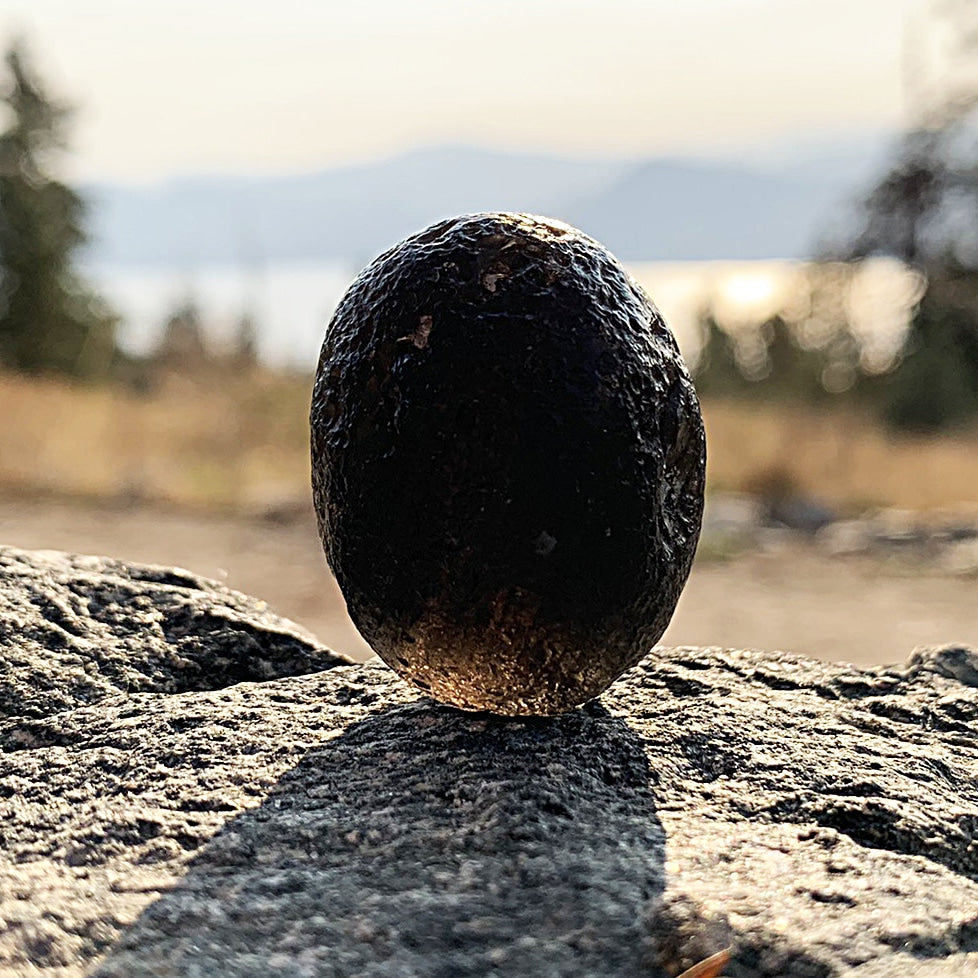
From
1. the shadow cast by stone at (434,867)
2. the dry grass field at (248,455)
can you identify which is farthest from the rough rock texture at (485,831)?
the dry grass field at (248,455)

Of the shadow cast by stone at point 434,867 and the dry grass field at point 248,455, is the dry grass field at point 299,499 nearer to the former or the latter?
the dry grass field at point 248,455

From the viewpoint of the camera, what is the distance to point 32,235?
2291cm

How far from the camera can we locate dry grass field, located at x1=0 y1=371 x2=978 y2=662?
9.27 m

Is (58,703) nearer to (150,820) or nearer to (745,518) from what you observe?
(150,820)

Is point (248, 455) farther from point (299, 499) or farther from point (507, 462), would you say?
point (507, 462)

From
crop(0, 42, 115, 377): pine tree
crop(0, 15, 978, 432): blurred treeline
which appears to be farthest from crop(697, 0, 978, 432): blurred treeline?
crop(0, 42, 115, 377): pine tree

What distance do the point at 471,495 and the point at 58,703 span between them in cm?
156

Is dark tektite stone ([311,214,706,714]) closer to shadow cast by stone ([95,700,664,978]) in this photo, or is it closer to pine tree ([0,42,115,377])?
shadow cast by stone ([95,700,664,978])

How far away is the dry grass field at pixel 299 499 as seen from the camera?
927 cm

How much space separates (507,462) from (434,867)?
35.9 inches

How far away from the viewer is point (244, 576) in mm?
10062

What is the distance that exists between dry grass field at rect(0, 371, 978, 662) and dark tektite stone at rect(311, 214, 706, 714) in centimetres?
529

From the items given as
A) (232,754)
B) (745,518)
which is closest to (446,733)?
(232,754)

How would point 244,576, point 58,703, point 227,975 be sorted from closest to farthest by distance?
point 227,975, point 58,703, point 244,576
